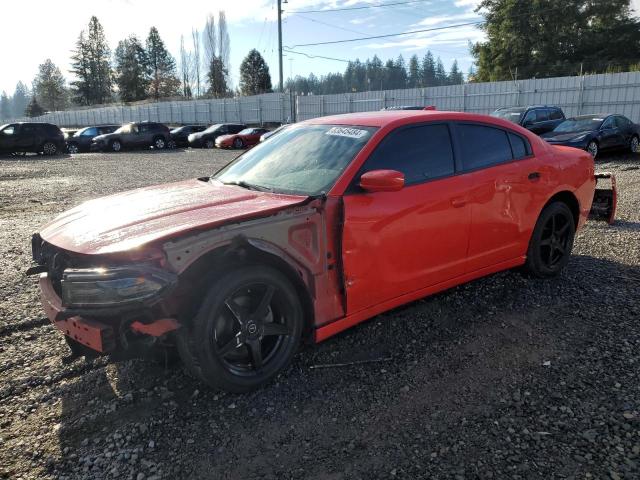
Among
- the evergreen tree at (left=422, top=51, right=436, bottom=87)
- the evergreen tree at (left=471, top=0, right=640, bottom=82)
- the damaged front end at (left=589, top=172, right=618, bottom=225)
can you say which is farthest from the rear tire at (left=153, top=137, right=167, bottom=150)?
the evergreen tree at (left=422, top=51, right=436, bottom=87)

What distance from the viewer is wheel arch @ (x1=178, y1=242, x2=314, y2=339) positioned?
276 cm

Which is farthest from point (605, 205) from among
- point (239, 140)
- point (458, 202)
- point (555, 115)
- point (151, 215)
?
point (239, 140)

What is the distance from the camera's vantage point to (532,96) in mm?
23281

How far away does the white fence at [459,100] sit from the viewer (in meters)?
20.6

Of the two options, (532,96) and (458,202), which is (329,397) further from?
(532,96)

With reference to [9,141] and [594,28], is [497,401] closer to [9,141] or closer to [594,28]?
[9,141]

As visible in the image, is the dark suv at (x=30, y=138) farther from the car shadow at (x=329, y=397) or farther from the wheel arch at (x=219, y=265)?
the wheel arch at (x=219, y=265)

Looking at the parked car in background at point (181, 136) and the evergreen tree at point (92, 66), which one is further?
the evergreen tree at point (92, 66)

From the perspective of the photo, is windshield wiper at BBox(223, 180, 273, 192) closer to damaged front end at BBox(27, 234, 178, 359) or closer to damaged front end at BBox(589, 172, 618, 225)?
damaged front end at BBox(27, 234, 178, 359)

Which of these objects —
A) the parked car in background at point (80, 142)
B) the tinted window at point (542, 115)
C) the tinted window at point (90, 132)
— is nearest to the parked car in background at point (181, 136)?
the tinted window at point (90, 132)

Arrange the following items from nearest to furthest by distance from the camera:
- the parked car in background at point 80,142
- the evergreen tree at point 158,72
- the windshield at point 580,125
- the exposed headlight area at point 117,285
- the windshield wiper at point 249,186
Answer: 1. the exposed headlight area at point 117,285
2. the windshield wiper at point 249,186
3. the windshield at point 580,125
4. the parked car in background at point 80,142
5. the evergreen tree at point 158,72

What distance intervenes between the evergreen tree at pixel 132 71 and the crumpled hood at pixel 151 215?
9433 cm

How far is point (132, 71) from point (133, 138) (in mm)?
69647

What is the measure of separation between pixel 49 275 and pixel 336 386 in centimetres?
198
